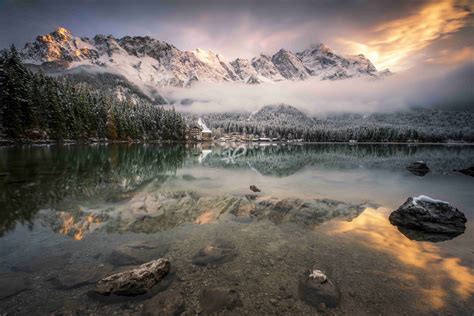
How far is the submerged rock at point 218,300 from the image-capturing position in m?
7.48

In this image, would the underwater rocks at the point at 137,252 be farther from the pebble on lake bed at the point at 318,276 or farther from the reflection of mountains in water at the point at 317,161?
the reflection of mountains in water at the point at 317,161

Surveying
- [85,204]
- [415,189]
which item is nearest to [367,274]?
[85,204]

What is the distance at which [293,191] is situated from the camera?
25.5 meters

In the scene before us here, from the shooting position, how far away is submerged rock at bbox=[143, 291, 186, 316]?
7.18m

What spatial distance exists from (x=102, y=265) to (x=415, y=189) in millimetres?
33784

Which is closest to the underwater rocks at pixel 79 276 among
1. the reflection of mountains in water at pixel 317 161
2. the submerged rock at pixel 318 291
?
the submerged rock at pixel 318 291

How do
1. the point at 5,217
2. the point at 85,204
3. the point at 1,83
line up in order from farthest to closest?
the point at 1,83 → the point at 85,204 → the point at 5,217

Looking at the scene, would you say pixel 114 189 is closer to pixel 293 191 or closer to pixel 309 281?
pixel 293 191

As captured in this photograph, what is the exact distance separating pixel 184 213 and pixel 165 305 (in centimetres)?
959

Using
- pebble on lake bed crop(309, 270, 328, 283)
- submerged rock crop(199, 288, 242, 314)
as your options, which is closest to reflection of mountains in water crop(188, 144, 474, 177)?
pebble on lake bed crop(309, 270, 328, 283)

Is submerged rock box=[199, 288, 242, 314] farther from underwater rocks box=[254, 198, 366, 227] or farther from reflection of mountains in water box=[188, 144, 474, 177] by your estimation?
reflection of mountains in water box=[188, 144, 474, 177]

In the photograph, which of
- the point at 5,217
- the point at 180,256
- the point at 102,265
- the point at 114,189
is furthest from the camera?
the point at 114,189

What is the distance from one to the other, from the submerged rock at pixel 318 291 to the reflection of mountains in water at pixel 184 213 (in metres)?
6.35

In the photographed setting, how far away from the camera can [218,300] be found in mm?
7828
